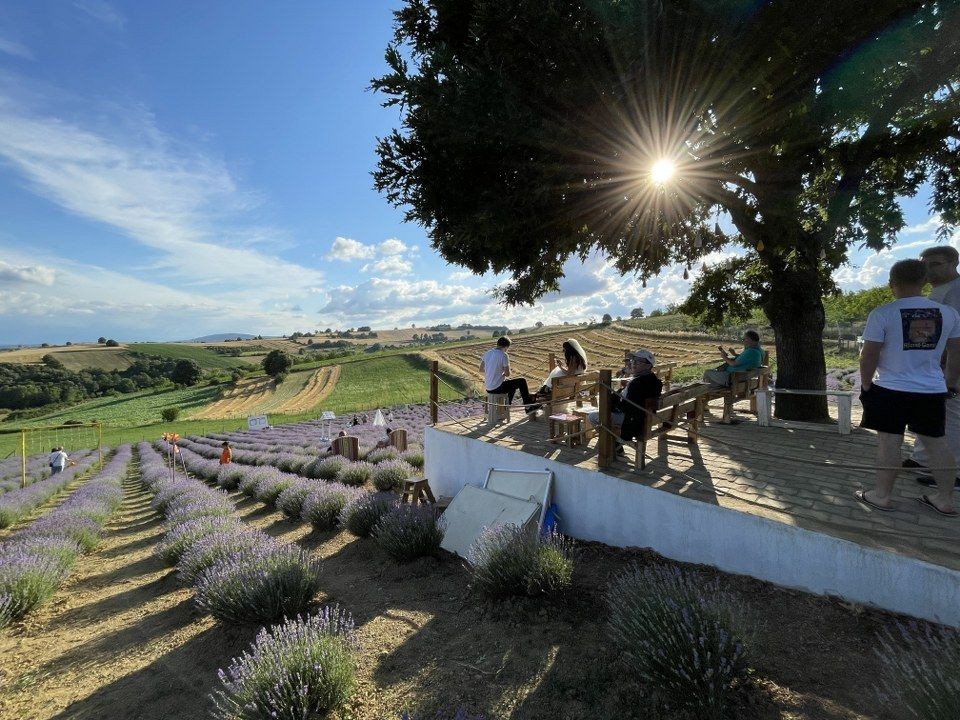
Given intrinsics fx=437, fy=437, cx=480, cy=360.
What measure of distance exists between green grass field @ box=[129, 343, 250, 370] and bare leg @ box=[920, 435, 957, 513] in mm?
129878

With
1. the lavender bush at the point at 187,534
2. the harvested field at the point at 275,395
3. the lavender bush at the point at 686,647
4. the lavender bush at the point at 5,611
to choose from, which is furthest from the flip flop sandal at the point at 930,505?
the harvested field at the point at 275,395

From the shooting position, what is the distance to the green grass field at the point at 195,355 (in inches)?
4737

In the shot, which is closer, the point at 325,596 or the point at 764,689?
the point at 764,689

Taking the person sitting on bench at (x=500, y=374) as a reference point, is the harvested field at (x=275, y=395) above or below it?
below

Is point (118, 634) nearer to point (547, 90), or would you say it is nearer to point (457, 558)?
point (457, 558)

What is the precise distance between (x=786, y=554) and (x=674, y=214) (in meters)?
7.00

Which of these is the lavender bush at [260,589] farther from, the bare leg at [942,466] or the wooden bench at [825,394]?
the wooden bench at [825,394]

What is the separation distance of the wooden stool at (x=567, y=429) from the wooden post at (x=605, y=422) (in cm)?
110

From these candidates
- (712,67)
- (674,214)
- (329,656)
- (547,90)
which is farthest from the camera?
(674,214)

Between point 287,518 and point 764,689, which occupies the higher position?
point 764,689

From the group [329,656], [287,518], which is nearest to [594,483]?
[329,656]

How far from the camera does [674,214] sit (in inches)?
347

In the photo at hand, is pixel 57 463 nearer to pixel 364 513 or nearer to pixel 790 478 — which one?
pixel 364 513

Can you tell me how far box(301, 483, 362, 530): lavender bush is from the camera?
7.82 m
